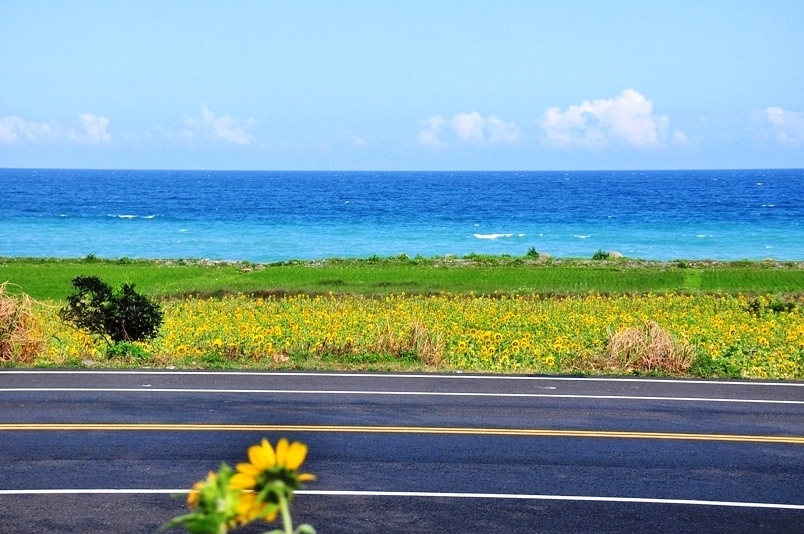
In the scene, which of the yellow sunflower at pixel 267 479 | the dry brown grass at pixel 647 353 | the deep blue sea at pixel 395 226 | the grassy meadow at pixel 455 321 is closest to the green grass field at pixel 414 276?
the grassy meadow at pixel 455 321

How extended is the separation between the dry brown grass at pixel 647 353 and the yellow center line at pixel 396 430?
5169 millimetres

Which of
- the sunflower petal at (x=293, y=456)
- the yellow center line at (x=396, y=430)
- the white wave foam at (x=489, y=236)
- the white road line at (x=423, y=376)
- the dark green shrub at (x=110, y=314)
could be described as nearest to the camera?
the sunflower petal at (x=293, y=456)

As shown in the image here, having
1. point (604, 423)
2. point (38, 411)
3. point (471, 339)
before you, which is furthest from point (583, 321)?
point (38, 411)

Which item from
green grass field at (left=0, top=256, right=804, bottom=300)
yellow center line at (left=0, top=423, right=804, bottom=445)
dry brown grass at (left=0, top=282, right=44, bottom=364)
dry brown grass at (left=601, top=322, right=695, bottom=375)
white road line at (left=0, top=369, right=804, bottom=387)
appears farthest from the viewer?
green grass field at (left=0, top=256, right=804, bottom=300)

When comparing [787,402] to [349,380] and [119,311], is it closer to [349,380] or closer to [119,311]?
[349,380]

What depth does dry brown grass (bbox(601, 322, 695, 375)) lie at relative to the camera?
17812 millimetres

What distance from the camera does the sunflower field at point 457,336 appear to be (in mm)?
18062

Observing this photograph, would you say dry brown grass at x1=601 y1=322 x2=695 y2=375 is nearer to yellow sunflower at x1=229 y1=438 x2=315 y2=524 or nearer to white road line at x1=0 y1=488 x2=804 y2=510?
white road line at x1=0 y1=488 x2=804 y2=510

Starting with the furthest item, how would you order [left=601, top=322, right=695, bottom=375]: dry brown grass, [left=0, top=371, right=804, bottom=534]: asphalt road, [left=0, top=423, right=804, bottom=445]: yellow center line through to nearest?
[left=601, top=322, right=695, bottom=375]: dry brown grass
[left=0, top=423, right=804, bottom=445]: yellow center line
[left=0, top=371, right=804, bottom=534]: asphalt road

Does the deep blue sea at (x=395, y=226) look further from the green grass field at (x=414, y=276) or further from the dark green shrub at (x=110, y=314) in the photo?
the dark green shrub at (x=110, y=314)

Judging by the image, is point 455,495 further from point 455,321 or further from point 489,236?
point 489,236

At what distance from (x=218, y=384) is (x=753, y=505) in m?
8.92

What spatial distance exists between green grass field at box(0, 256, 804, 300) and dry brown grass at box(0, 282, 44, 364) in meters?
12.3

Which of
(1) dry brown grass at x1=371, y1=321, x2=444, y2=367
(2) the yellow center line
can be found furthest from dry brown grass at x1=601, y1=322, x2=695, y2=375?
(2) the yellow center line
